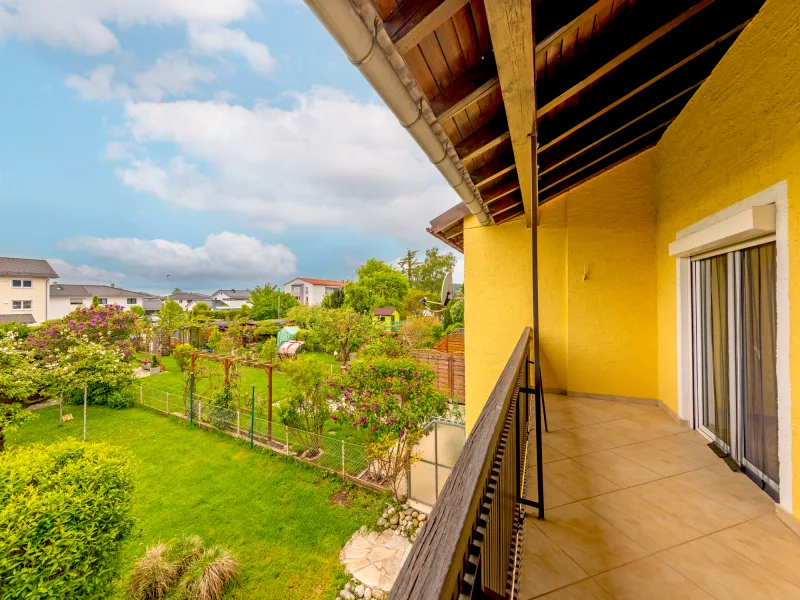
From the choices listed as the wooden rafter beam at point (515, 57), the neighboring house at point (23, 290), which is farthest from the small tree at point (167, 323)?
the wooden rafter beam at point (515, 57)

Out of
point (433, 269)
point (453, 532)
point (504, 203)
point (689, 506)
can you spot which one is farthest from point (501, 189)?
point (433, 269)

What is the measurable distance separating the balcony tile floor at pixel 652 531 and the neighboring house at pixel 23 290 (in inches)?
1352

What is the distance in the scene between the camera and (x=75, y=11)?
16594 millimetres

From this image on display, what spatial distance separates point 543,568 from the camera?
62.6 inches

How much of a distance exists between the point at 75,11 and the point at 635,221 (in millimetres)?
26479

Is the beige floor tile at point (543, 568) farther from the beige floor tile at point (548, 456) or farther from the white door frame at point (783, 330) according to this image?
the white door frame at point (783, 330)

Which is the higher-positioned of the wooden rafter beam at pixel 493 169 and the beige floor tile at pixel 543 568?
the wooden rafter beam at pixel 493 169

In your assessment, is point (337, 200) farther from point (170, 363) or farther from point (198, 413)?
point (198, 413)

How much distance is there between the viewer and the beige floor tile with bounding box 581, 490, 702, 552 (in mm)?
1775

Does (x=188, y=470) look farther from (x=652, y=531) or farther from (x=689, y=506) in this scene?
(x=689, y=506)

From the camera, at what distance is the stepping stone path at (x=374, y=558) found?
177 inches

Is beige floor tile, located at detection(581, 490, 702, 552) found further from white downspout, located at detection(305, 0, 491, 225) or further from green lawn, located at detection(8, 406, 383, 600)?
green lawn, located at detection(8, 406, 383, 600)

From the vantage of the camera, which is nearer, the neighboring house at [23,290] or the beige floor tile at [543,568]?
the beige floor tile at [543,568]

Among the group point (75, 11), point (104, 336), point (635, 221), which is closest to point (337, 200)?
point (75, 11)
